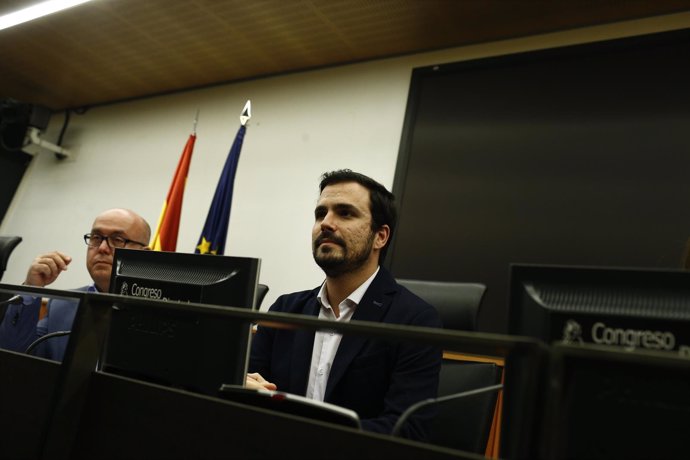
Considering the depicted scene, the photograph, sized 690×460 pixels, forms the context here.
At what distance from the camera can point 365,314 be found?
5.26ft

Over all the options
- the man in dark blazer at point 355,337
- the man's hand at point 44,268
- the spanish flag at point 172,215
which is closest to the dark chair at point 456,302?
the man in dark blazer at point 355,337

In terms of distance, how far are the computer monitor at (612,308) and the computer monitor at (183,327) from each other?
1.77 feet

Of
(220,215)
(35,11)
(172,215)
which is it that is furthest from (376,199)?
(35,11)

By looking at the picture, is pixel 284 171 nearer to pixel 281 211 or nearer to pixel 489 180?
pixel 281 211

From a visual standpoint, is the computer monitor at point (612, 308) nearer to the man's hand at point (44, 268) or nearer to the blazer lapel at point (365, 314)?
the blazer lapel at point (365, 314)

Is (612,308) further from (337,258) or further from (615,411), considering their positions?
(337,258)

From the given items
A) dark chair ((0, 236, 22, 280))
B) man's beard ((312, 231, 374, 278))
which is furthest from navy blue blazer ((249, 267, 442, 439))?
dark chair ((0, 236, 22, 280))

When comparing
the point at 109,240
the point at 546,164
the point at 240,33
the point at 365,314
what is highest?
the point at 240,33

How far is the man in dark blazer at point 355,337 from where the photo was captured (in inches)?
56.5

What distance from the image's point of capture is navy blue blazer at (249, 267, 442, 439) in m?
1.40

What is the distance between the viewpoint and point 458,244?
283 centimetres

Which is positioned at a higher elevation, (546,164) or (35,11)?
(35,11)

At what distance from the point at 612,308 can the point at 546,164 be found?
6.82ft

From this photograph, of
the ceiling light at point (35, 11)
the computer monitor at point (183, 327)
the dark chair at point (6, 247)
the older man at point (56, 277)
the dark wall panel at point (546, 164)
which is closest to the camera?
→ the computer monitor at point (183, 327)
